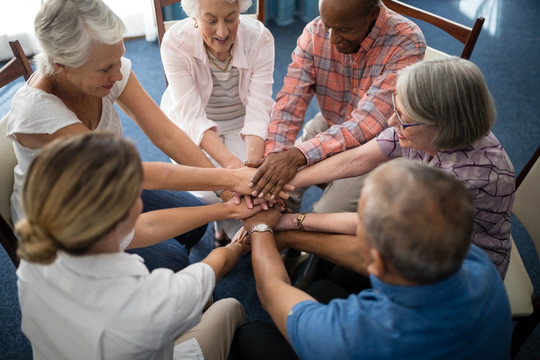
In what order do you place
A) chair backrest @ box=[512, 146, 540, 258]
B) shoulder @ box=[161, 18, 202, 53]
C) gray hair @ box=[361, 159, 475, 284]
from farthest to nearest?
shoulder @ box=[161, 18, 202, 53] < chair backrest @ box=[512, 146, 540, 258] < gray hair @ box=[361, 159, 475, 284]

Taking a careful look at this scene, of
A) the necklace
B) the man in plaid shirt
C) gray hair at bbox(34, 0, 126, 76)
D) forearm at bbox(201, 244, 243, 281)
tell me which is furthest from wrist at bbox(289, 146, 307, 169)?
gray hair at bbox(34, 0, 126, 76)

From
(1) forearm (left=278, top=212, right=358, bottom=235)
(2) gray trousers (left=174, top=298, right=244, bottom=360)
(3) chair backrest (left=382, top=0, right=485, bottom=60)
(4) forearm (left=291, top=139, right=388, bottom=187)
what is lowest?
(2) gray trousers (left=174, top=298, right=244, bottom=360)

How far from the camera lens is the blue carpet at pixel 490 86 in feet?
6.59

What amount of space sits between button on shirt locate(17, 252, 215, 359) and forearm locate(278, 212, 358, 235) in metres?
0.68

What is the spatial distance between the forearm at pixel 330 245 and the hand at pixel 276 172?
175 millimetres

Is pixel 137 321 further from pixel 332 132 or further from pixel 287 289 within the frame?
pixel 332 132

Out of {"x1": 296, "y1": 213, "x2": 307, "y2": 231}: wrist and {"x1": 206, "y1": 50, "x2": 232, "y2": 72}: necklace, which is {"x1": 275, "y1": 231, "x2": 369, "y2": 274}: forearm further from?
{"x1": 206, "y1": 50, "x2": 232, "y2": 72}: necklace

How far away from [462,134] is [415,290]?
0.60 meters

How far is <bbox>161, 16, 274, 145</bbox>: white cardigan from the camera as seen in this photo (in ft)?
6.11

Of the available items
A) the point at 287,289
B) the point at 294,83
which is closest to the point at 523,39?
the point at 294,83

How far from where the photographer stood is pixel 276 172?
5.50 ft

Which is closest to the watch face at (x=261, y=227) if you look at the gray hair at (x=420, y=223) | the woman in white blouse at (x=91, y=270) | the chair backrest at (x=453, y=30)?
the woman in white blouse at (x=91, y=270)

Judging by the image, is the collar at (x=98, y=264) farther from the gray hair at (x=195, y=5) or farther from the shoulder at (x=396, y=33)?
the shoulder at (x=396, y=33)

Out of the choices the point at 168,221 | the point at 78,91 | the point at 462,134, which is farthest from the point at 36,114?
the point at 462,134
